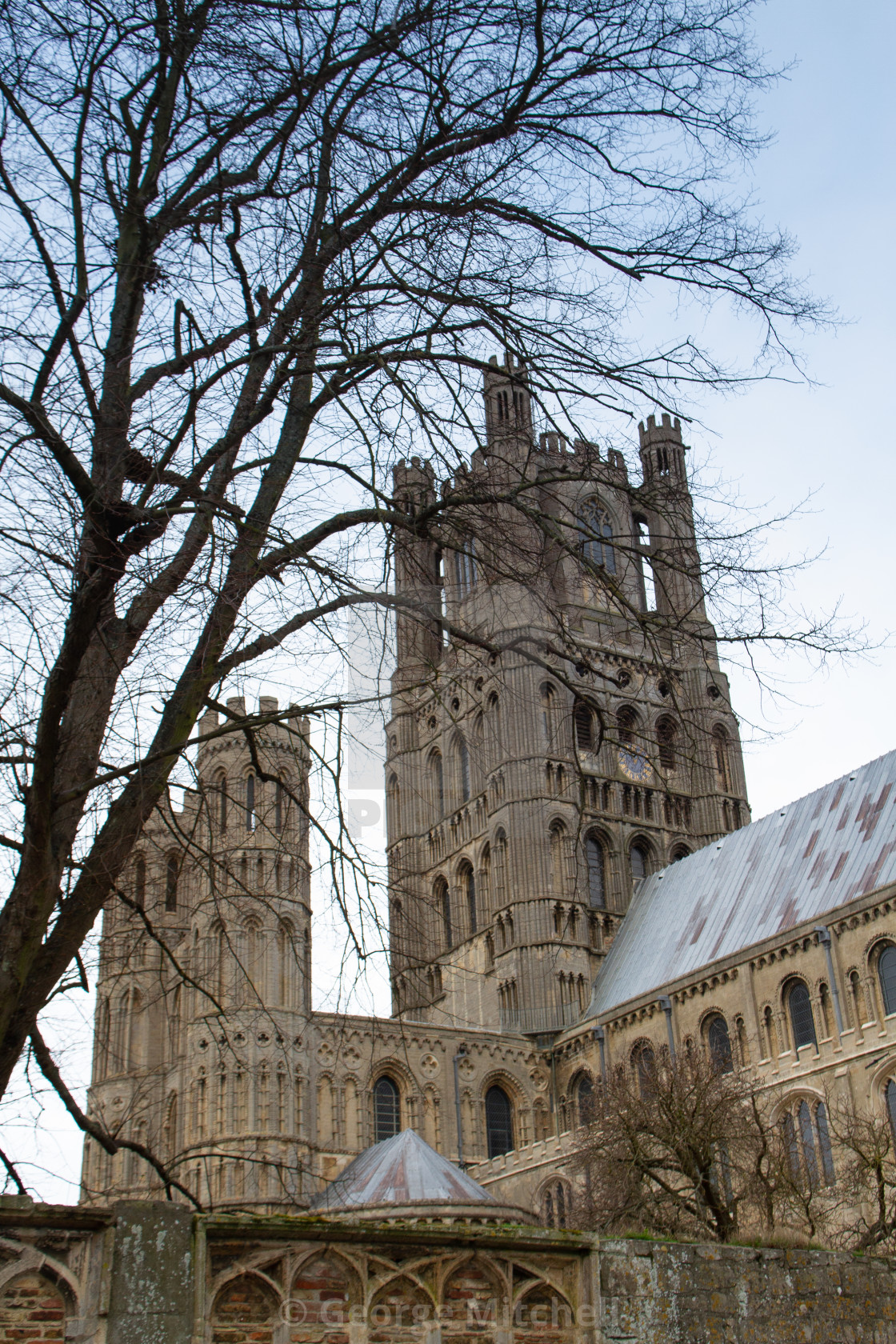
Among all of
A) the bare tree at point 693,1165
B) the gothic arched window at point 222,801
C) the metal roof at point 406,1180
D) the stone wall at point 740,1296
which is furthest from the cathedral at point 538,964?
the stone wall at point 740,1296

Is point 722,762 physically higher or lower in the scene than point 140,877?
higher

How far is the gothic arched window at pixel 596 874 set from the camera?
5291 cm

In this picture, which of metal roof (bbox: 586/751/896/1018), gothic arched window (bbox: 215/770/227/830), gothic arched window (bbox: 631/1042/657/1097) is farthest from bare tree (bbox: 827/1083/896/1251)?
gothic arched window (bbox: 215/770/227/830)

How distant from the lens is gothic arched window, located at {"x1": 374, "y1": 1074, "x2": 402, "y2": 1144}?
1754 inches

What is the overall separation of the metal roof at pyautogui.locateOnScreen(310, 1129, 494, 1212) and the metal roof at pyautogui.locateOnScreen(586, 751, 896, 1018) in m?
12.8

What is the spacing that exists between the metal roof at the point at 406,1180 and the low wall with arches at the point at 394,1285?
68.8ft

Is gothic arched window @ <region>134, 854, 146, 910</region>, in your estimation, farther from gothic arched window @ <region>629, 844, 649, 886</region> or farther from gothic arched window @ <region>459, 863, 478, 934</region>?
gothic arched window @ <region>629, 844, 649, 886</region>

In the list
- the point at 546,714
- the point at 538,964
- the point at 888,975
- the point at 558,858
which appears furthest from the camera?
the point at 546,714

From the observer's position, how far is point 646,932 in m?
49.9

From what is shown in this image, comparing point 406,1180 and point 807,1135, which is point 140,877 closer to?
point 406,1180

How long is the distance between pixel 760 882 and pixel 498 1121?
11.4 meters

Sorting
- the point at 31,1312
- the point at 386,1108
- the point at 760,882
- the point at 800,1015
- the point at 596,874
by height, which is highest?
the point at 596,874

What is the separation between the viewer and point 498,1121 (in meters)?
47.9

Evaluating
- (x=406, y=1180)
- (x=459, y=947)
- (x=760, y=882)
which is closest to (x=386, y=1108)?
(x=459, y=947)
